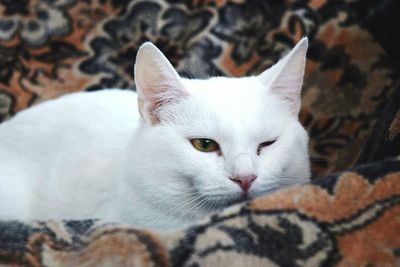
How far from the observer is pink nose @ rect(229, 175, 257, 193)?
2.87 feet

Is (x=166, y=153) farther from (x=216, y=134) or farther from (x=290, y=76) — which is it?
(x=290, y=76)

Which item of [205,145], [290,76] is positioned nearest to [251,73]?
[290,76]

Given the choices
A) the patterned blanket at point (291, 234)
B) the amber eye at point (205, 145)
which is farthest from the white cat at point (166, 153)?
the patterned blanket at point (291, 234)

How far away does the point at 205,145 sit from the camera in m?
0.96

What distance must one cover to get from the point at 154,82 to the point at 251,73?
725mm

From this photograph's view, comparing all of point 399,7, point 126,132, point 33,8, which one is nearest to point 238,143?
point 126,132

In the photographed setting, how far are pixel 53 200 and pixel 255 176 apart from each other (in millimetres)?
533

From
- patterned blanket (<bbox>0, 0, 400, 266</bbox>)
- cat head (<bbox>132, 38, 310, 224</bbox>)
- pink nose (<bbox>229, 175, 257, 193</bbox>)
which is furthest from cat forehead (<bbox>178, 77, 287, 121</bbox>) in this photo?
patterned blanket (<bbox>0, 0, 400, 266</bbox>)

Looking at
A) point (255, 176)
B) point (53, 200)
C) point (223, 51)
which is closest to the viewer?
point (255, 176)

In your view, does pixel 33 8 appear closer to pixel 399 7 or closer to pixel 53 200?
pixel 53 200

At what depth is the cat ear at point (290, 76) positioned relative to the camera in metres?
1.00

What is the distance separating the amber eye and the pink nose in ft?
0.29

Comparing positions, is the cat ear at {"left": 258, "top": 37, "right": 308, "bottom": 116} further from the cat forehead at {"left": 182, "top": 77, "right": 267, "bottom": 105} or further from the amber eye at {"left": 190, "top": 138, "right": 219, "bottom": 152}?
the amber eye at {"left": 190, "top": 138, "right": 219, "bottom": 152}

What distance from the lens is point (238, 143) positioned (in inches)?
36.3
